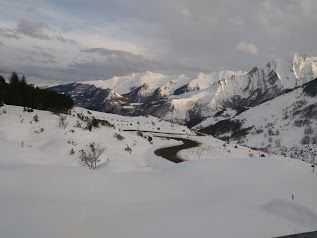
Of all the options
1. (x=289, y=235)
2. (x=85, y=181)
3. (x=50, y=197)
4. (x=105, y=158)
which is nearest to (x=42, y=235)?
(x=50, y=197)

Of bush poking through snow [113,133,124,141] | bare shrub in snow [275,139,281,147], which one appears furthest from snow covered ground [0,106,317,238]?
bare shrub in snow [275,139,281,147]

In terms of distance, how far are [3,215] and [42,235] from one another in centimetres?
249

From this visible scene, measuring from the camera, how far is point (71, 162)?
37375mm

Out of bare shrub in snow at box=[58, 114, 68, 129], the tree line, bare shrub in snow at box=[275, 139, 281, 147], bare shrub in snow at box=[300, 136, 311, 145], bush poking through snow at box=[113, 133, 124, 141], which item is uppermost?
the tree line

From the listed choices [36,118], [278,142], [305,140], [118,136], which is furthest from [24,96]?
[305,140]

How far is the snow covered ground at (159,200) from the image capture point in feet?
47.8

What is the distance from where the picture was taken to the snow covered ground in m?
14.6

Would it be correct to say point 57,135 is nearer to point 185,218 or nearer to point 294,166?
point 294,166

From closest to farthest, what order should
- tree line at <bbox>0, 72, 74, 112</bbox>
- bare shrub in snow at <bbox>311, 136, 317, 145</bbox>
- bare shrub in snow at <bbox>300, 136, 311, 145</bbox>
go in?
tree line at <bbox>0, 72, 74, 112</bbox>, bare shrub in snow at <bbox>311, 136, 317, 145</bbox>, bare shrub in snow at <bbox>300, 136, 311, 145</bbox>

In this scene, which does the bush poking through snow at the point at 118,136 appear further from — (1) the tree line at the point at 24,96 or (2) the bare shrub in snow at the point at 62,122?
(1) the tree line at the point at 24,96

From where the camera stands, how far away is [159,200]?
2030 cm

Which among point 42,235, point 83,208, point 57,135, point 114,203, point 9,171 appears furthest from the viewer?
point 57,135

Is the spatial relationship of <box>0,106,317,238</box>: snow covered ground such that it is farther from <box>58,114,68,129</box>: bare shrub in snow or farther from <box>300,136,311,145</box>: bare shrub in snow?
<box>300,136,311,145</box>: bare shrub in snow

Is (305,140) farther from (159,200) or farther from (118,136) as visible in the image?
(159,200)
